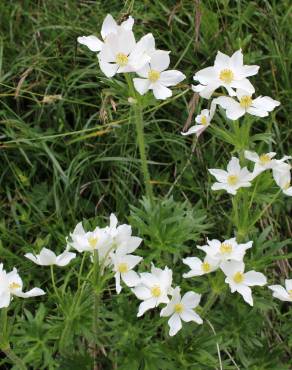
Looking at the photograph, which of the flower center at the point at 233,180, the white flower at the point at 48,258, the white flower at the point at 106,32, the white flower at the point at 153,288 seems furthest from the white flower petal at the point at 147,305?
the white flower at the point at 106,32

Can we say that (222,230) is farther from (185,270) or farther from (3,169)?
(3,169)

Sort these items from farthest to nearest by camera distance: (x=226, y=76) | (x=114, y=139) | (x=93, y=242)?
(x=114, y=139), (x=226, y=76), (x=93, y=242)

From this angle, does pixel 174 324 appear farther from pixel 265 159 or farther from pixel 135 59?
pixel 135 59

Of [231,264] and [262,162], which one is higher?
[262,162]

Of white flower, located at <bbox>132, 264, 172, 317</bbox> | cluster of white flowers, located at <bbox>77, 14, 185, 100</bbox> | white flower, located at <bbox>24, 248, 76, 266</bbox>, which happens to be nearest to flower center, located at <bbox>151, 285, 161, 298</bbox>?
white flower, located at <bbox>132, 264, 172, 317</bbox>

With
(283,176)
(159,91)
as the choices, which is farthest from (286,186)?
(159,91)

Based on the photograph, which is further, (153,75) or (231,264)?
(153,75)
